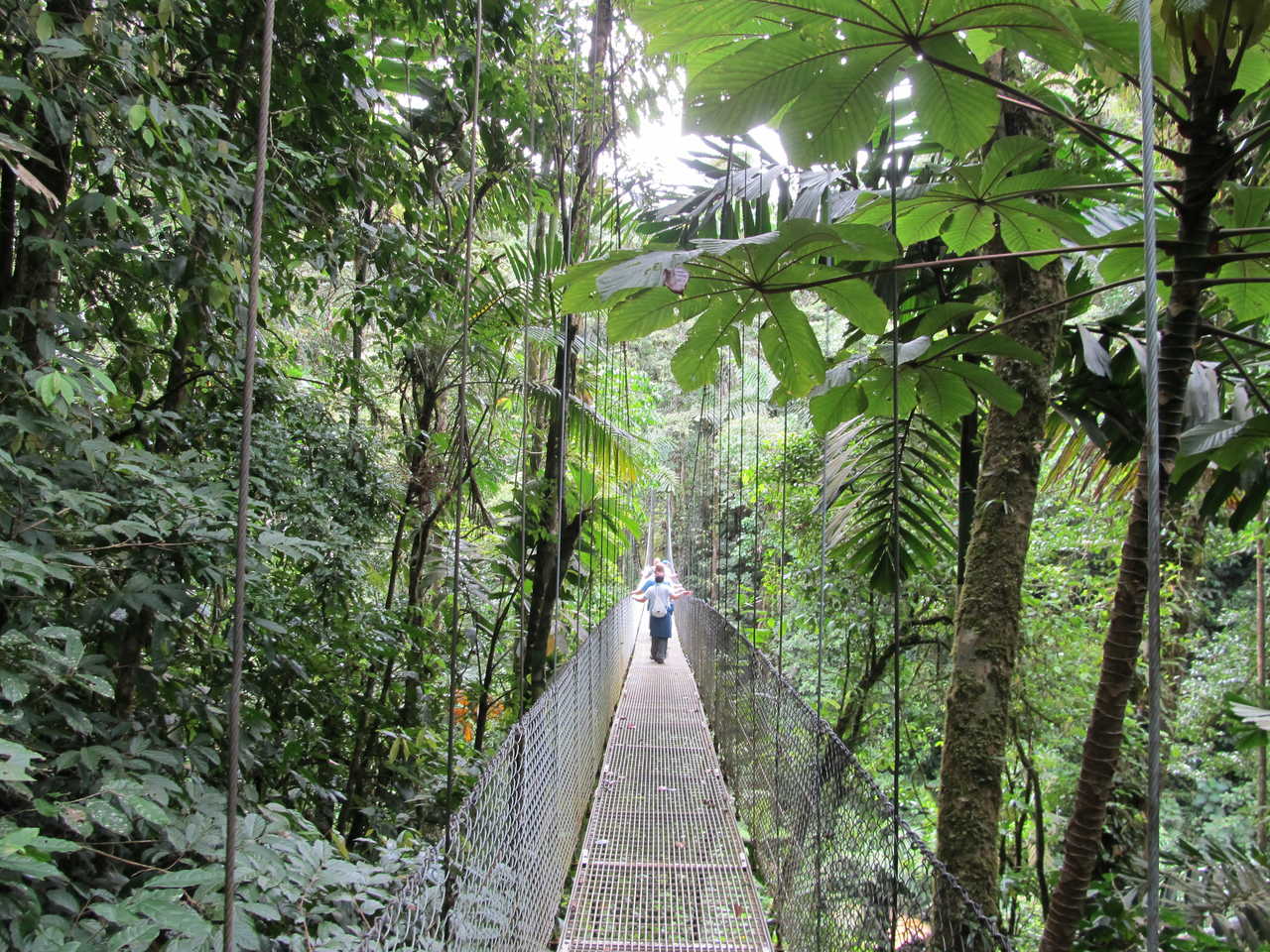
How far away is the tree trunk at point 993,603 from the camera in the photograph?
→ 5.05ft

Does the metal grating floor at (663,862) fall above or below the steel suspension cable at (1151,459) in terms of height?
below

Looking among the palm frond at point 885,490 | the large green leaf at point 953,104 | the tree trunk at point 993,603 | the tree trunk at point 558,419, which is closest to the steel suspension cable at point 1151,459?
the large green leaf at point 953,104

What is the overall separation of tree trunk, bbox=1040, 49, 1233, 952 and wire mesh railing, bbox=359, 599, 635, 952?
0.77 metres

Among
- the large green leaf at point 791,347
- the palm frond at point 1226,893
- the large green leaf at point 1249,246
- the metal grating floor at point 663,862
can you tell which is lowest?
the metal grating floor at point 663,862

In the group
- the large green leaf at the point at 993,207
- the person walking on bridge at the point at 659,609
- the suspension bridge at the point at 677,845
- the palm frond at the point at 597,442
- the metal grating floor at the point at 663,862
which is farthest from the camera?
the person walking on bridge at the point at 659,609

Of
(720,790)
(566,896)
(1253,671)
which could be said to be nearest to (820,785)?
(566,896)

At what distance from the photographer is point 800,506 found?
445 centimetres

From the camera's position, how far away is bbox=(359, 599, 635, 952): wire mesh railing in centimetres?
95

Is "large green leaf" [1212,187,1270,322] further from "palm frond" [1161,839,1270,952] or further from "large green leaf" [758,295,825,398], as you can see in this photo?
"palm frond" [1161,839,1270,952]

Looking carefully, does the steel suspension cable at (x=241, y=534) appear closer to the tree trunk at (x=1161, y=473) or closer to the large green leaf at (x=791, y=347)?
the large green leaf at (x=791, y=347)

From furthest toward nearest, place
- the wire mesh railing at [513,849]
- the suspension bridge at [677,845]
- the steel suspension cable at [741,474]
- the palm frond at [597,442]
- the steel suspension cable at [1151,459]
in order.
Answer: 1. the palm frond at [597,442]
2. the steel suspension cable at [741,474]
3. the suspension bridge at [677,845]
4. the wire mesh railing at [513,849]
5. the steel suspension cable at [1151,459]

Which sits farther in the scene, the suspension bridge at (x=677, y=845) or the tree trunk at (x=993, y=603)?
the tree trunk at (x=993, y=603)

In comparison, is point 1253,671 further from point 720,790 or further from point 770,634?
point 720,790

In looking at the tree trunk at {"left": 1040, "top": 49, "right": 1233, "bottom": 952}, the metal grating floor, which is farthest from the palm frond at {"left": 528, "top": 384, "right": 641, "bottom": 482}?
the tree trunk at {"left": 1040, "top": 49, "right": 1233, "bottom": 952}
